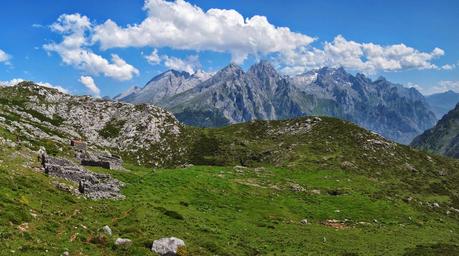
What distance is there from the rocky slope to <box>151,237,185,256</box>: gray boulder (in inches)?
3443

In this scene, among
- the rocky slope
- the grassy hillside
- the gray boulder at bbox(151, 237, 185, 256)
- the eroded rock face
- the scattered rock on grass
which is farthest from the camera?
the rocky slope

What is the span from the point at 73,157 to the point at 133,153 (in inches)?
1968

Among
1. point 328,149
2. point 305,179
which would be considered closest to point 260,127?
point 328,149

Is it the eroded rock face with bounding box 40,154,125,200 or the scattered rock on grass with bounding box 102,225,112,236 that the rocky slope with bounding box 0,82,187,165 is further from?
the scattered rock on grass with bounding box 102,225,112,236

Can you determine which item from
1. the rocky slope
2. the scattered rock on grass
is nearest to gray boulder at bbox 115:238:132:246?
the scattered rock on grass

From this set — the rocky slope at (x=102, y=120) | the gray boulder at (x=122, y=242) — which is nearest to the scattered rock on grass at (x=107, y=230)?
the gray boulder at (x=122, y=242)

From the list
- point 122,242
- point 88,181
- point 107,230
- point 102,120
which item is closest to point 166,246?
point 122,242

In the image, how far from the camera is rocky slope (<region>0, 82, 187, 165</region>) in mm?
129625

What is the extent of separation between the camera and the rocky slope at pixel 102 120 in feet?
425

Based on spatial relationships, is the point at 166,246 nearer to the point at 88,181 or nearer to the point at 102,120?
the point at 88,181

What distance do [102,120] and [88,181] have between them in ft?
298

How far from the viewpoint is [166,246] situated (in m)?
38.3

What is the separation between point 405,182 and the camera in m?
114

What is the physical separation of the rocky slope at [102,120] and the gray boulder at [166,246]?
8745cm
